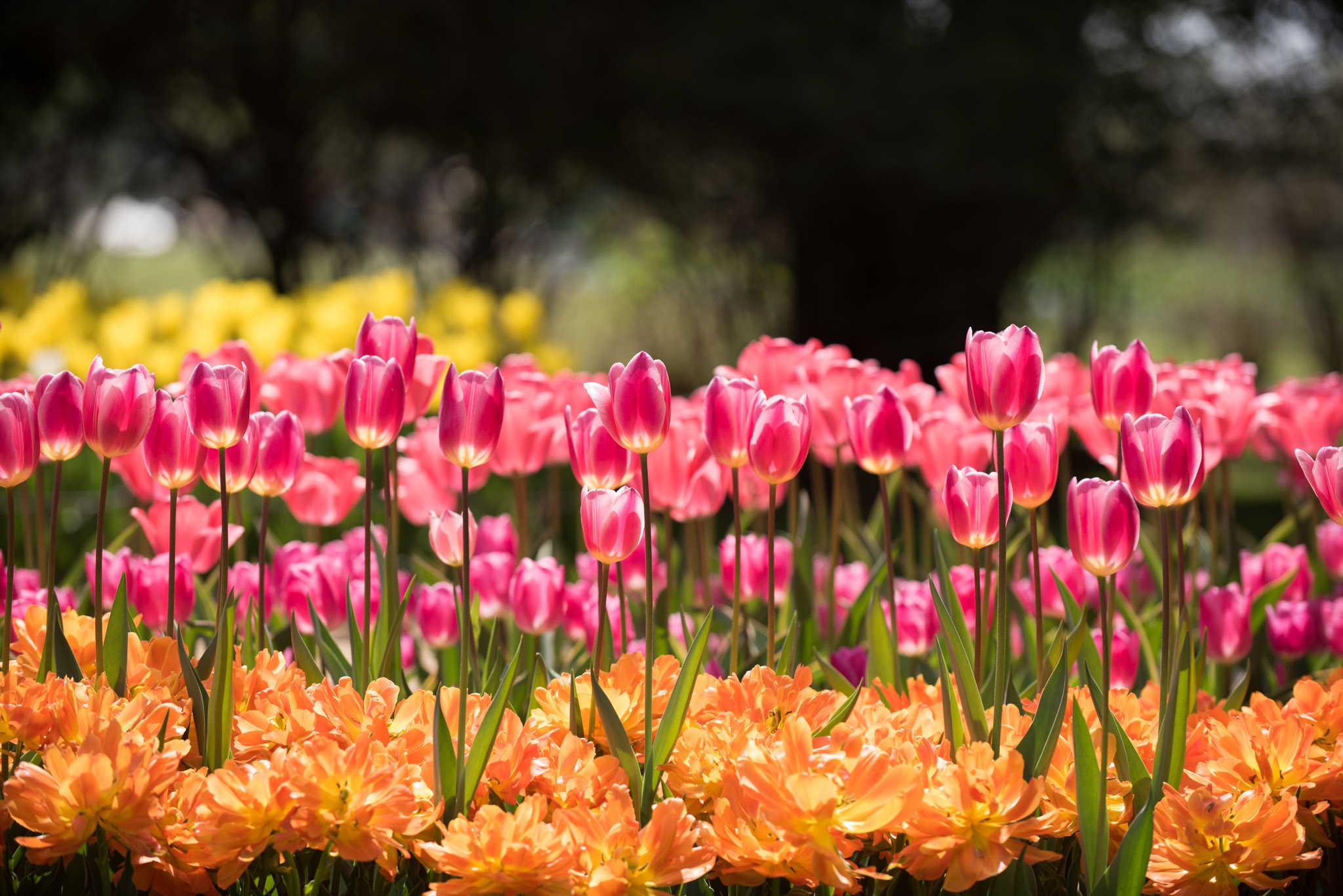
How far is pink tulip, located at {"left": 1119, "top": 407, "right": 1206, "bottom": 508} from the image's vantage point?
4.21 feet

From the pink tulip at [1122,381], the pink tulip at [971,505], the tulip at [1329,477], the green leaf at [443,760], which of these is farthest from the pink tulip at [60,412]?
the tulip at [1329,477]

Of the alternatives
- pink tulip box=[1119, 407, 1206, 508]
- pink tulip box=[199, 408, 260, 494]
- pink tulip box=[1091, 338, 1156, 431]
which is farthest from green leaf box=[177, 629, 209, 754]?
pink tulip box=[1091, 338, 1156, 431]

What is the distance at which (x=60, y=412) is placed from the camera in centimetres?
141

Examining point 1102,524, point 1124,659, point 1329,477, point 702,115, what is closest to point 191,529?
point 1102,524

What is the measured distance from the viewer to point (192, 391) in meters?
1.36

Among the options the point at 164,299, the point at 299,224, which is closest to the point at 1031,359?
the point at 164,299

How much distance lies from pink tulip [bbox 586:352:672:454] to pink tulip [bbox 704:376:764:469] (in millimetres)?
87

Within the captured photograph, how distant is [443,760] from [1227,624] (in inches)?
53.4

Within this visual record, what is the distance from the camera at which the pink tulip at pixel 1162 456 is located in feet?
4.21

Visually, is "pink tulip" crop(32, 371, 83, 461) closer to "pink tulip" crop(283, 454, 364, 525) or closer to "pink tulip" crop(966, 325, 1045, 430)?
"pink tulip" crop(283, 454, 364, 525)

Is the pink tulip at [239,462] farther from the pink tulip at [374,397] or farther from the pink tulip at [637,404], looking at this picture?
the pink tulip at [637,404]

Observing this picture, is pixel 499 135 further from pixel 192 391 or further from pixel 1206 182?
pixel 192 391

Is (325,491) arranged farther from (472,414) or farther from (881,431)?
(881,431)

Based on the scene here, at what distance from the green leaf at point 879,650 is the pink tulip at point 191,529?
967 millimetres
